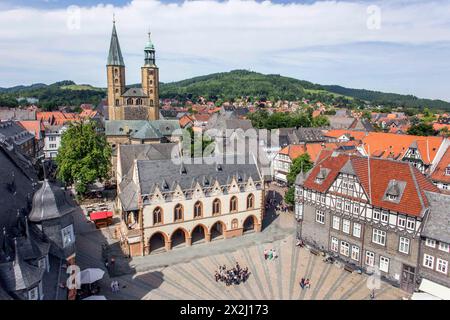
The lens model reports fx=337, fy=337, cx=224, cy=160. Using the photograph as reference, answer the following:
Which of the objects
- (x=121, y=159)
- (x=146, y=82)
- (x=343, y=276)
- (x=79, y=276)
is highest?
(x=146, y=82)

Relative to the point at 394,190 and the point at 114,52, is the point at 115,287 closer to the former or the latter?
the point at 394,190

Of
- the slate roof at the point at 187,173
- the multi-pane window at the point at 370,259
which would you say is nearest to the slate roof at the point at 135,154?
the slate roof at the point at 187,173

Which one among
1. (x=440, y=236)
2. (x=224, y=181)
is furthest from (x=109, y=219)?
(x=440, y=236)

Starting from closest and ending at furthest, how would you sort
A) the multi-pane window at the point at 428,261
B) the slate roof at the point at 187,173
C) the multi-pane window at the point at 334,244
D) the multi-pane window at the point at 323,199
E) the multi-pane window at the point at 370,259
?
1. the multi-pane window at the point at 428,261
2. the multi-pane window at the point at 370,259
3. the multi-pane window at the point at 334,244
4. the slate roof at the point at 187,173
5. the multi-pane window at the point at 323,199

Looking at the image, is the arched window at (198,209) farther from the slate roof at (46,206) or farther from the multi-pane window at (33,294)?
the multi-pane window at (33,294)

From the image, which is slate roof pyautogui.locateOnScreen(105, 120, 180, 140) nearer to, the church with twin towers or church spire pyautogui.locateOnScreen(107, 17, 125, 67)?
the church with twin towers

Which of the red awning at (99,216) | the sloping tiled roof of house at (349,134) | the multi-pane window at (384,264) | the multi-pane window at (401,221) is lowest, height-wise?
the multi-pane window at (384,264)
